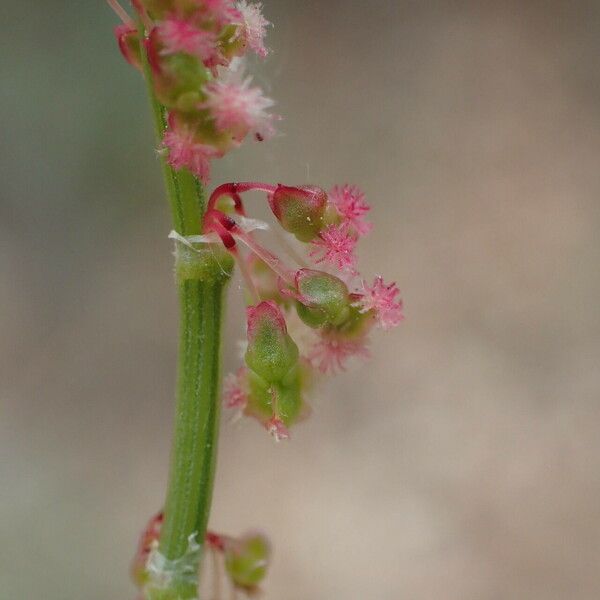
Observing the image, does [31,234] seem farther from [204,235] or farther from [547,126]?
[204,235]

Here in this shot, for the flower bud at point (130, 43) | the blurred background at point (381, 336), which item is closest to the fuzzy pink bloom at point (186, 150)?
the flower bud at point (130, 43)

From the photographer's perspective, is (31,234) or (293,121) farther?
(293,121)

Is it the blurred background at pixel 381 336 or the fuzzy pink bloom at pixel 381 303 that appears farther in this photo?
the blurred background at pixel 381 336

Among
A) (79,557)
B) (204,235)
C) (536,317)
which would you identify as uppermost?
(536,317)

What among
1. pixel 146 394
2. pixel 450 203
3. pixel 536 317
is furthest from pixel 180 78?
pixel 450 203

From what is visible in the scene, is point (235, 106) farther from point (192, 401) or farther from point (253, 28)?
point (192, 401)

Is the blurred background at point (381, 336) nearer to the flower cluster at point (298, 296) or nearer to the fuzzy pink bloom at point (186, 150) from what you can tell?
the flower cluster at point (298, 296)

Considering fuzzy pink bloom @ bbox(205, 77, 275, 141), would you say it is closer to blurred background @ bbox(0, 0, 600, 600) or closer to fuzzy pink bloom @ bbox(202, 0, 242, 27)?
fuzzy pink bloom @ bbox(202, 0, 242, 27)
